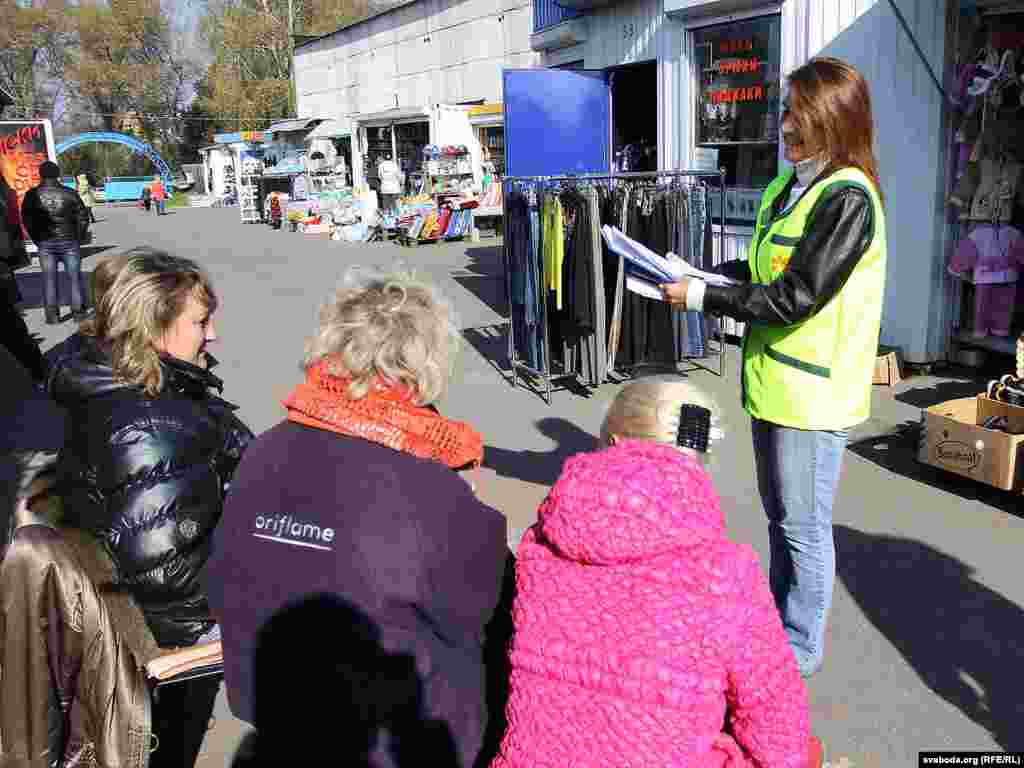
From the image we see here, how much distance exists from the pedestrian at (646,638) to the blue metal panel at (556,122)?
7.73m

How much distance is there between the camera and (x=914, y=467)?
198 inches

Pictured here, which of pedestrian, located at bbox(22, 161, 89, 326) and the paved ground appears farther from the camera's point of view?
pedestrian, located at bbox(22, 161, 89, 326)

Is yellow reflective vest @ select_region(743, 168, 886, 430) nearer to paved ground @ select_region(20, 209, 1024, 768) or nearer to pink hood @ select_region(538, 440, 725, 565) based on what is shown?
paved ground @ select_region(20, 209, 1024, 768)

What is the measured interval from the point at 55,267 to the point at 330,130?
21.9 m

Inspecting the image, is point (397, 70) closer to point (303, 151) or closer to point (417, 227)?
point (303, 151)

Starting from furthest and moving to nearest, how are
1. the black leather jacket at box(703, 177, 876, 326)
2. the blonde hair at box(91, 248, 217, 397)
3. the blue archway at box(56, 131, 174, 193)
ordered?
the blue archway at box(56, 131, 174, 193)
the black leather jacket at box(703, 177, 876, 326)
the blonde hair at box(91, 248, 217, 397)

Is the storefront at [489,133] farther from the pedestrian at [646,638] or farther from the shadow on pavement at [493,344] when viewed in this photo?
the pedestrian at [646,638]

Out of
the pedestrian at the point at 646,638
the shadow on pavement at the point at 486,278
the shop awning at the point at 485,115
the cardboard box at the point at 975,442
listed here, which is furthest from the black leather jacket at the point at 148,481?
the shop awning at the point at 485,115

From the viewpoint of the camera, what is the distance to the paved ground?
292 cm

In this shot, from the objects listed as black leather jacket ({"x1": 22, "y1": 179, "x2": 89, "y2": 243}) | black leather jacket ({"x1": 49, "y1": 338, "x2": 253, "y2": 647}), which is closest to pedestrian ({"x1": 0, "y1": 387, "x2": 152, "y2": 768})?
black leather jacket ({"x1": 49, "y1": 338, "x2": 253, "y2": 647})

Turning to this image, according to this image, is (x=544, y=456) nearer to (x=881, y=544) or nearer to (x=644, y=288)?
(x=881, y=544)

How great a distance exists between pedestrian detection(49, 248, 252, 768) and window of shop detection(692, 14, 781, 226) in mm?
5767

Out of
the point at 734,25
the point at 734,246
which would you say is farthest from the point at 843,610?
the point at 734,25

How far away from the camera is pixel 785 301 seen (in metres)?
2.51
